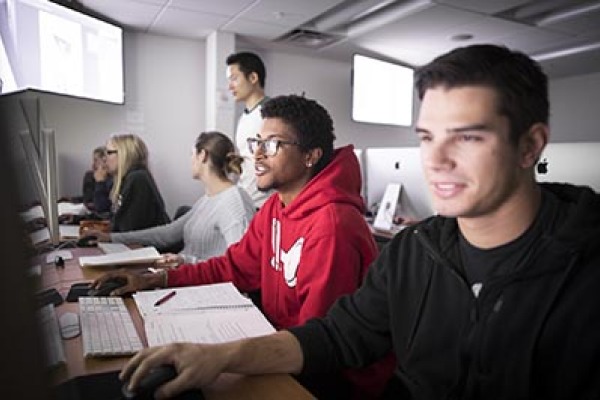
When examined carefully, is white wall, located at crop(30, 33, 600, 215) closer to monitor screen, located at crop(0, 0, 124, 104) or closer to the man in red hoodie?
monitor screen, located at crop(0, 0, 124, 104)

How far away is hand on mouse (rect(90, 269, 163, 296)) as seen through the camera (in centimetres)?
131

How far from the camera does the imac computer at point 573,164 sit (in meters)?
→ 2.02

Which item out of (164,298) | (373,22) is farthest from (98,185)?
(164,298)

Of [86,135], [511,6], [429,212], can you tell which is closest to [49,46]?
[86,135]

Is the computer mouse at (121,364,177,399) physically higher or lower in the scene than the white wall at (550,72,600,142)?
lower

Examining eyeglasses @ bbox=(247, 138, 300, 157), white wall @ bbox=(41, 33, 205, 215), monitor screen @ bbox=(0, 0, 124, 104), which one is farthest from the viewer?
white wall @ bbox=(41, 33, 205, 215)

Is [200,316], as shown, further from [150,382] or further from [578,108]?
[578,108]

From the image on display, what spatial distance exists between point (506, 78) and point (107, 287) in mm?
1123

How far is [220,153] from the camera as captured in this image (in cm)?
224

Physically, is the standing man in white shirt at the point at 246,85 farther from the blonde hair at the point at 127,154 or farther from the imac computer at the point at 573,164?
the imac computer at the point at 573,164

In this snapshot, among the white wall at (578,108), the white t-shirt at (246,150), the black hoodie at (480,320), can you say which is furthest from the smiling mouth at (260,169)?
the white wall at (578,108)

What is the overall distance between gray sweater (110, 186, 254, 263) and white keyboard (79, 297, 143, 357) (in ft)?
2.16

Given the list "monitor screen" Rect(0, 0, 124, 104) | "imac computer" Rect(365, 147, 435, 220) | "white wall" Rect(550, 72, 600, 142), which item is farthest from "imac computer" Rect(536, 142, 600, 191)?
"white wall" Rect(550, 72, 600, 142)

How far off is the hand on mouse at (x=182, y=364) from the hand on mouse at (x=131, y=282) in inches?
22.4
